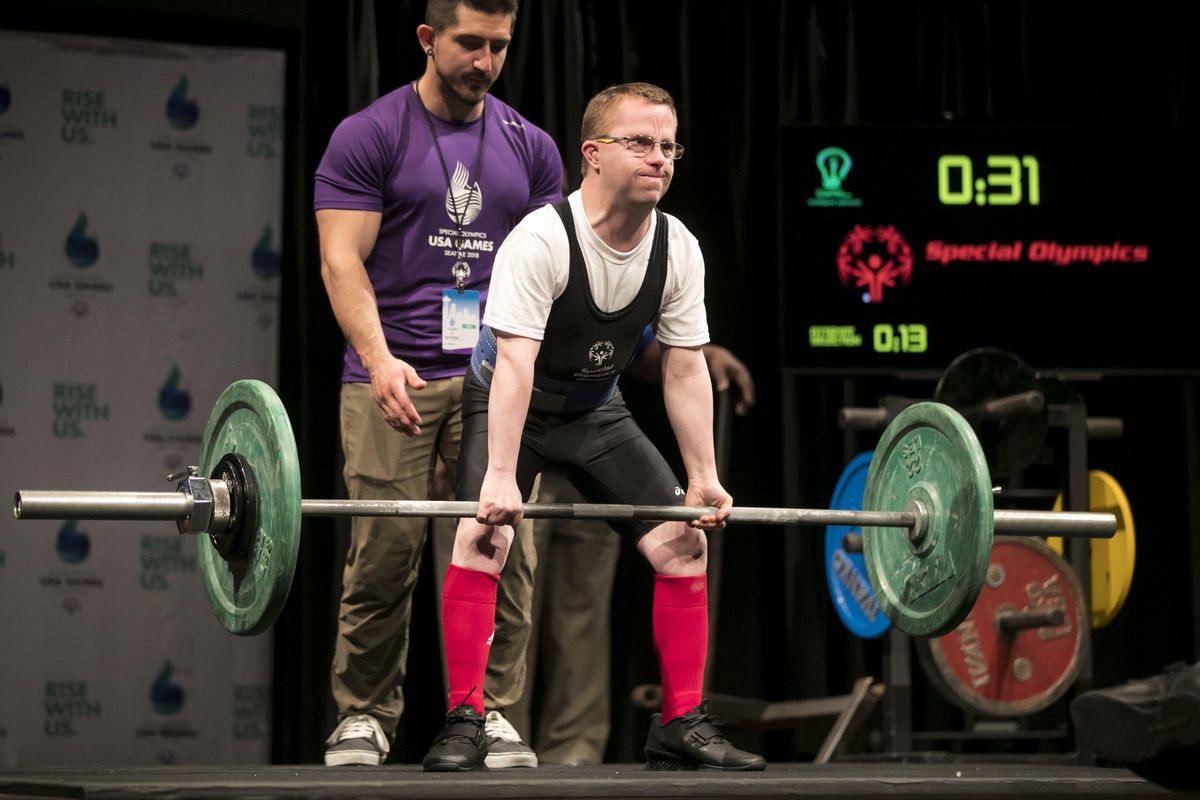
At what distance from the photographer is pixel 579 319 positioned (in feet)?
10.4

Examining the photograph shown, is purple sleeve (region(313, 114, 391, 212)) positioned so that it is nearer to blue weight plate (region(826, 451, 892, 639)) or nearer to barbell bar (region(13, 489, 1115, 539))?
barbell bar (region(13, 489, 1115, 539))

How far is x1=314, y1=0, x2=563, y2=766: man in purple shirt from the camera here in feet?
11.7

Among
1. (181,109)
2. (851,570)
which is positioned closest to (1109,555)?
(851,570)

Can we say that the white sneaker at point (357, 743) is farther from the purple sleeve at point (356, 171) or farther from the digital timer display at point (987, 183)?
the digital timer display at point (987, 183)

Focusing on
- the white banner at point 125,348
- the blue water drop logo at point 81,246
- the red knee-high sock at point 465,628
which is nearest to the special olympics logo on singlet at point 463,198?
the red knee-high sock at point 465,628

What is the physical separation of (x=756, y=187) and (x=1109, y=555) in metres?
1.65

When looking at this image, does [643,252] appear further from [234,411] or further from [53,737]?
[53,737]

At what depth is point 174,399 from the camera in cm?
511

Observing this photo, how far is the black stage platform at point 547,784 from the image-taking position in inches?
105

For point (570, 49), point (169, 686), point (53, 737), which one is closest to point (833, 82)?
point (570, 49)

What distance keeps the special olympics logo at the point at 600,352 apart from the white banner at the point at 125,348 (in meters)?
2.17

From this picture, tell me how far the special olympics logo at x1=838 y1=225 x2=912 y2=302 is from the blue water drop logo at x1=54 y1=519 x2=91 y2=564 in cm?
247

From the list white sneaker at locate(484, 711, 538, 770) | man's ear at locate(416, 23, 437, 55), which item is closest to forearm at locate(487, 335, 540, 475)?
white sneaker at locate(484, 711, 538, 770)

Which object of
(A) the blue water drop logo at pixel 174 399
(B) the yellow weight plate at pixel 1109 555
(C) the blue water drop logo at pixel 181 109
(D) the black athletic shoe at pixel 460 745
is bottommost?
(D) the black athletic shoe at pixel 460 745
